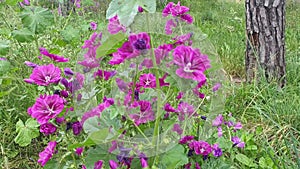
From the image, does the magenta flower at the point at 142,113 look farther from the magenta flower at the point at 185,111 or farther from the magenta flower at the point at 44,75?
the magenta flower at the point at 44,75

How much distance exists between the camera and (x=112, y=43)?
0.96 metres

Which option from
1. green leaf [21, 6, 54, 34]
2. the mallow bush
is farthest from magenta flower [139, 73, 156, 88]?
green leaf [21, 6, 54, 34]

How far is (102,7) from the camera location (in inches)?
308

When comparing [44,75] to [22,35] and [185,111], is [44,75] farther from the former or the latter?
[22,35]

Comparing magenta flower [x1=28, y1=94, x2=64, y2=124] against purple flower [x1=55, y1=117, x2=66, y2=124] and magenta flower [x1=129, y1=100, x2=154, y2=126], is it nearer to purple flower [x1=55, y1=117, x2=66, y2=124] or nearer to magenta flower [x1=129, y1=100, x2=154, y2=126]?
purple flower [x1=55, y1=117, x2=66, y2=124]

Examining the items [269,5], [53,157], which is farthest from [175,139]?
[269,5]

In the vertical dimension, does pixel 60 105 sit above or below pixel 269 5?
below

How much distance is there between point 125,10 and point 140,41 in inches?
4.6

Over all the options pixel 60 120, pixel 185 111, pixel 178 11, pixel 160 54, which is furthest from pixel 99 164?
pixel 178 11

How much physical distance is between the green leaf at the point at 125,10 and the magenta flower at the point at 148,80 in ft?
1.09

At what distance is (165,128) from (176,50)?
0.34 metres

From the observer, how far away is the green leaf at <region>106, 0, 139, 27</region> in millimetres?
814

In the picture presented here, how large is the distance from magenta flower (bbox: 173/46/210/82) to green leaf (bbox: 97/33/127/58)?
0.43 feet

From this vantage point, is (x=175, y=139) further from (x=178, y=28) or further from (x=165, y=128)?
(x=178, y=28)
